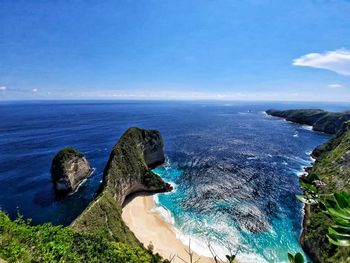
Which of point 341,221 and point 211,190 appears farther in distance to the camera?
point 211,190

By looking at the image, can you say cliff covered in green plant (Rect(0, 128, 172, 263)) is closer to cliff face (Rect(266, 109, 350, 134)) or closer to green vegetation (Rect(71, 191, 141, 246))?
green vegetation (Rect(71, 191, 141, 246))

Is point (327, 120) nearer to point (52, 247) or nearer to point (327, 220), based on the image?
point (327, 220)

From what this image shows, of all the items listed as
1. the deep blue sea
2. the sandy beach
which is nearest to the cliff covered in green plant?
the sandy beach

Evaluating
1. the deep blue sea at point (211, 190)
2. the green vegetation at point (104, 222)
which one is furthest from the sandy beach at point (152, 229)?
the green vegetation at point (104, 222)

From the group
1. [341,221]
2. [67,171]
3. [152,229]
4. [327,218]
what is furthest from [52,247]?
[327,218]

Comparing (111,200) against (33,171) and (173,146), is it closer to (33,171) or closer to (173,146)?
(33,171)

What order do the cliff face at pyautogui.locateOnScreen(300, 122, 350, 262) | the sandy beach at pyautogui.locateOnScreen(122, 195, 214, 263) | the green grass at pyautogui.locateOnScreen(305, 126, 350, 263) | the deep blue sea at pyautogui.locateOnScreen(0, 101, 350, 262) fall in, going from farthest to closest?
the deep blue sea at pyautogui.locateOnScreen(0, 101, 350, 262) < the sandy beach at pyautogui.locateOnScreen(122, 195, 214, 263) < the cliff face at pyautogui.locateOnScreen(300, 122, 350, 262) < the green grass at pyautogui.locateOnScreen(305, 126, 350, 263)
